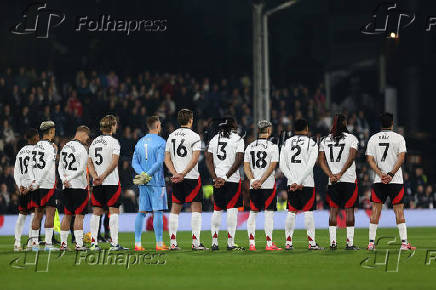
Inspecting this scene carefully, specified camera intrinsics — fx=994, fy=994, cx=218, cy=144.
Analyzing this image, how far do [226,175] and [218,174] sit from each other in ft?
0.51

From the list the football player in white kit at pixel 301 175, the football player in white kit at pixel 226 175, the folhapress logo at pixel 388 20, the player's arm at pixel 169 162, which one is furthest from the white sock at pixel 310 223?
the folhapress logo at pixel 388 20

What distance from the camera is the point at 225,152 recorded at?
18297mm

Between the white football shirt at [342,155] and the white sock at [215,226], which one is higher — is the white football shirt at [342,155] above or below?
above

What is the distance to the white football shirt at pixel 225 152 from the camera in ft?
59.9

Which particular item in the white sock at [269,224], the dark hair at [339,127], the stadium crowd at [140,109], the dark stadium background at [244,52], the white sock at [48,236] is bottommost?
the white sock at [48,236]

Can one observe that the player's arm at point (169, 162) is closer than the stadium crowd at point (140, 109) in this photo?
Yes

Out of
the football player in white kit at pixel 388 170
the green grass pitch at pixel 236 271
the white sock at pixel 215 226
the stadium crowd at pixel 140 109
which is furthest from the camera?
the stadium crowd at pixel 140 109

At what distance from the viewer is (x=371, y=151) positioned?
1786 cm

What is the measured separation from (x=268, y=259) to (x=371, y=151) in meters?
3.00

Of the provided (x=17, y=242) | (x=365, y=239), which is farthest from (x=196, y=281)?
(x=365, y=239)

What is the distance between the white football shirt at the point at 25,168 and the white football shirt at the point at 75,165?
2.48 ft

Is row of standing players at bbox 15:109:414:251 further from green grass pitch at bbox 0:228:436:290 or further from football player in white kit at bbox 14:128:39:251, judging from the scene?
green grass pitch at bbox 0:228:436:290

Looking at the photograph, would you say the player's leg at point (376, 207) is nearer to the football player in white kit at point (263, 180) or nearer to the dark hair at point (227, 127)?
the football player in white kit at point (263, 180)

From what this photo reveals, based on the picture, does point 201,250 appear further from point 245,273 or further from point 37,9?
point 37,9
